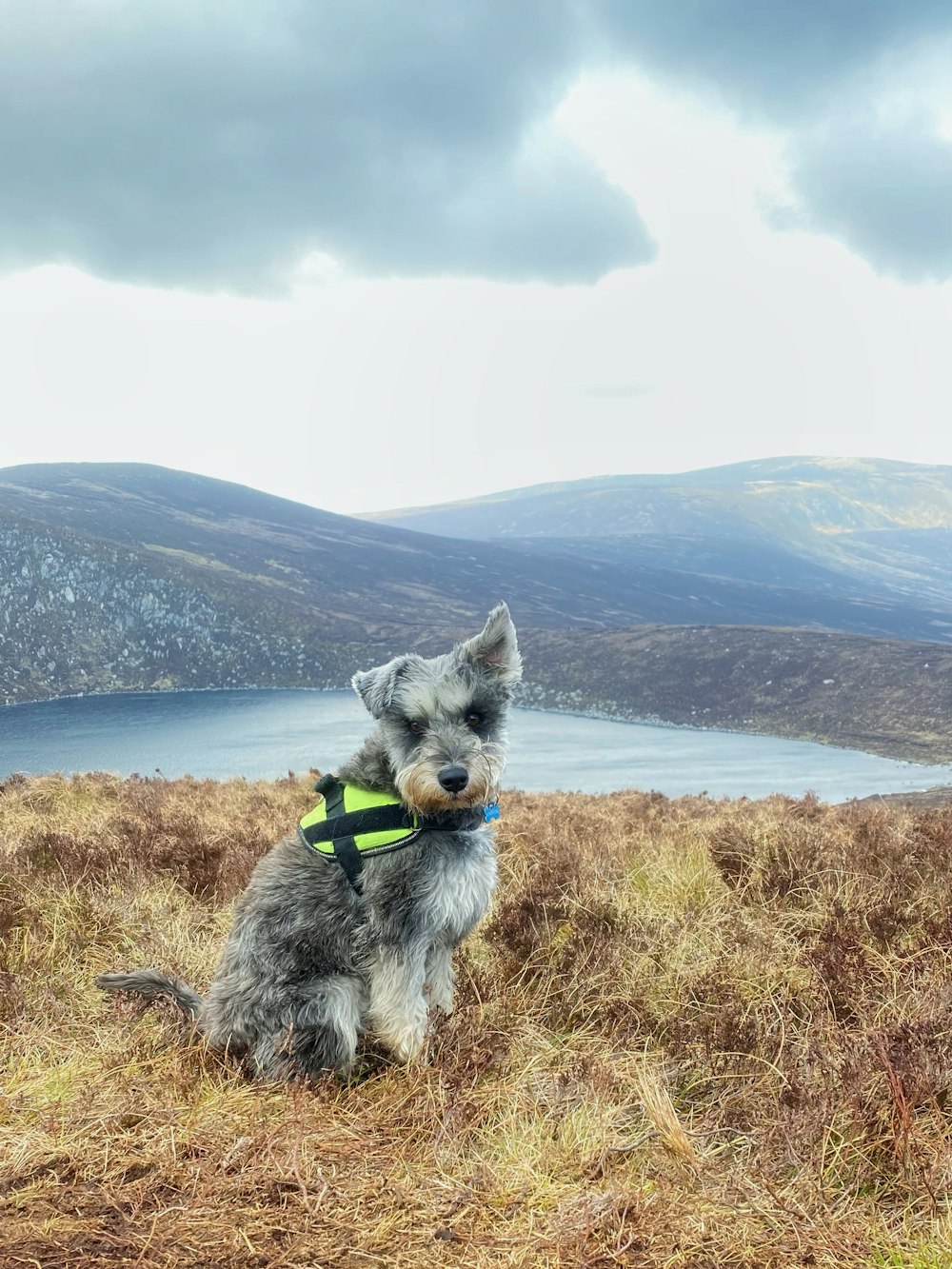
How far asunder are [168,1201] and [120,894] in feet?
16.1

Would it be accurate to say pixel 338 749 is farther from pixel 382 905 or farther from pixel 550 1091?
pixel 550 1091

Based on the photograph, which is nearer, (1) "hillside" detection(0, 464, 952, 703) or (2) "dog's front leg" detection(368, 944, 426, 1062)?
(2) "dog's front leg" detection(368, 944, 426, 1062)

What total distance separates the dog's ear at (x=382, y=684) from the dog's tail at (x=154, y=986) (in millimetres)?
1992

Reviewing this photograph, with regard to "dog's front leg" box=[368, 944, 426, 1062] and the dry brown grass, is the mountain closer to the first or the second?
the dry brown grass

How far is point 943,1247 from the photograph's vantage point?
2.84m

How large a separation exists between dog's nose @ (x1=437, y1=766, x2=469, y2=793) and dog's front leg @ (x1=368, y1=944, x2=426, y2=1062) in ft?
3.07

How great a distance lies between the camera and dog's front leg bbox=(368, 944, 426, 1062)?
14.4 feet

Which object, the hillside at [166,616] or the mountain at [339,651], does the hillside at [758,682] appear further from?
the hillside at [166,616]

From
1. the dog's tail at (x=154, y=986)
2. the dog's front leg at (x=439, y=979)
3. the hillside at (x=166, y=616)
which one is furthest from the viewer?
the hillside at (x=166, y=616)

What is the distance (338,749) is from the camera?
64062mm

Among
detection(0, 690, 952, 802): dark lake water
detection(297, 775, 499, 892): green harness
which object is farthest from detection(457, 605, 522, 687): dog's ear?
detection(0, 690, 952, 802): dark lake water

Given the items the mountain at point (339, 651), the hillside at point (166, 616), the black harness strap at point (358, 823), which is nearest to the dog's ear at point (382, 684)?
the black harness strap at point (358, 823)

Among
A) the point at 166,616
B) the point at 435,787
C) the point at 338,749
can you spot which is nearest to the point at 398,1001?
the point at 435,787

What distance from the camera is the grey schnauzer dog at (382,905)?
4.30 m
